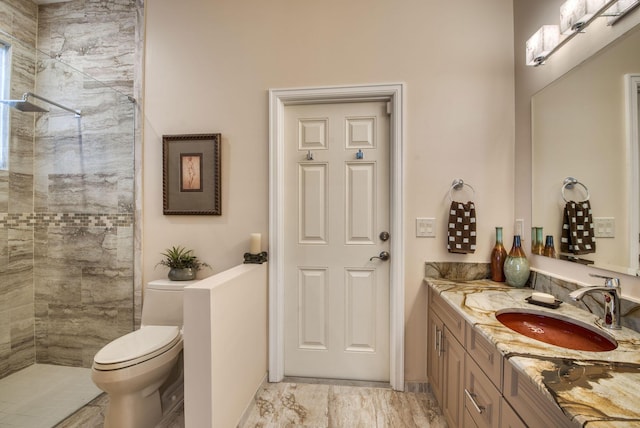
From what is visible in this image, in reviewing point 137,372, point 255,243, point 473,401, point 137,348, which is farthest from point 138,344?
point 473,401

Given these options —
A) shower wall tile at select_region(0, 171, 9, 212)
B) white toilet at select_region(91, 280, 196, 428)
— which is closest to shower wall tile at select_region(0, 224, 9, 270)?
shower wall tile at select_region(0, 171, 9, 212)

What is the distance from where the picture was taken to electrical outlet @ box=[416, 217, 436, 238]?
1830 mm

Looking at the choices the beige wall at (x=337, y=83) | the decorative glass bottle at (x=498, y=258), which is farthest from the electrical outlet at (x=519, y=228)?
the decorative glass bottle at (x=498, y=258)

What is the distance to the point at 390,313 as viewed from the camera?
186cm

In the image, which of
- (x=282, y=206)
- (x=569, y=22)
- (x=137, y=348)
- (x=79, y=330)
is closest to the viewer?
(x=569, y=22)

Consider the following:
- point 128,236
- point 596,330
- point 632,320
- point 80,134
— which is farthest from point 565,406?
point 80,134

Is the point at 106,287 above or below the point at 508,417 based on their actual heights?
above

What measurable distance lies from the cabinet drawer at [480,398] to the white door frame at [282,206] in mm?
628

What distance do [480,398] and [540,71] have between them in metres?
1.79

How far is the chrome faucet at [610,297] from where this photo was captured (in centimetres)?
101

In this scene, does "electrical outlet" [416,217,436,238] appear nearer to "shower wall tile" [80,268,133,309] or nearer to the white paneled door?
the white paneled door

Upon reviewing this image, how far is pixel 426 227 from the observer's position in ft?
6.01

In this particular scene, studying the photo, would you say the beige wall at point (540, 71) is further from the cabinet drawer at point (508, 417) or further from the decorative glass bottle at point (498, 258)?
the cabinet drawer at point (508, 417)

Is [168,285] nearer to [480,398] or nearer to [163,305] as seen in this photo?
[163,305]
